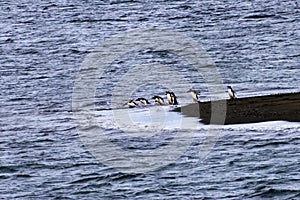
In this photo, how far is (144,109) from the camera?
1316 inches

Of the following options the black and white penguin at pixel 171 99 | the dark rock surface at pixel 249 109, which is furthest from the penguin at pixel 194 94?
the black and white penguin at pixel 171 99

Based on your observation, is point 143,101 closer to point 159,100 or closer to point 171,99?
point 159,100

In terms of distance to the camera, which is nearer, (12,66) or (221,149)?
(221,149)

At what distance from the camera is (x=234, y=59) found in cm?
4591

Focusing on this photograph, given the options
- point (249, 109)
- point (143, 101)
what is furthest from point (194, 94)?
point (249, 109)

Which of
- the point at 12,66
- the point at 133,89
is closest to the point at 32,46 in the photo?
the point at 12,66

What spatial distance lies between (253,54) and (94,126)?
1708 centimetres

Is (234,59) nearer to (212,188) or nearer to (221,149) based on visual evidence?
(221,149)

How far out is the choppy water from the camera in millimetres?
25266

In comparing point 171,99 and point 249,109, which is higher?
point 249,109

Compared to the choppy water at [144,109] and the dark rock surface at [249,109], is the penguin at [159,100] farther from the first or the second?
the dark rock surface at [249,109]

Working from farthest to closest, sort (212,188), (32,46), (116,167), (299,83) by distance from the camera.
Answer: (32,46) → (299,83) → (116,167) → (212,188)

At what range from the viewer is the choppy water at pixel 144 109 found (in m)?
25.3

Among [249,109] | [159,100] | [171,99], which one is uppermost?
[249,109]
